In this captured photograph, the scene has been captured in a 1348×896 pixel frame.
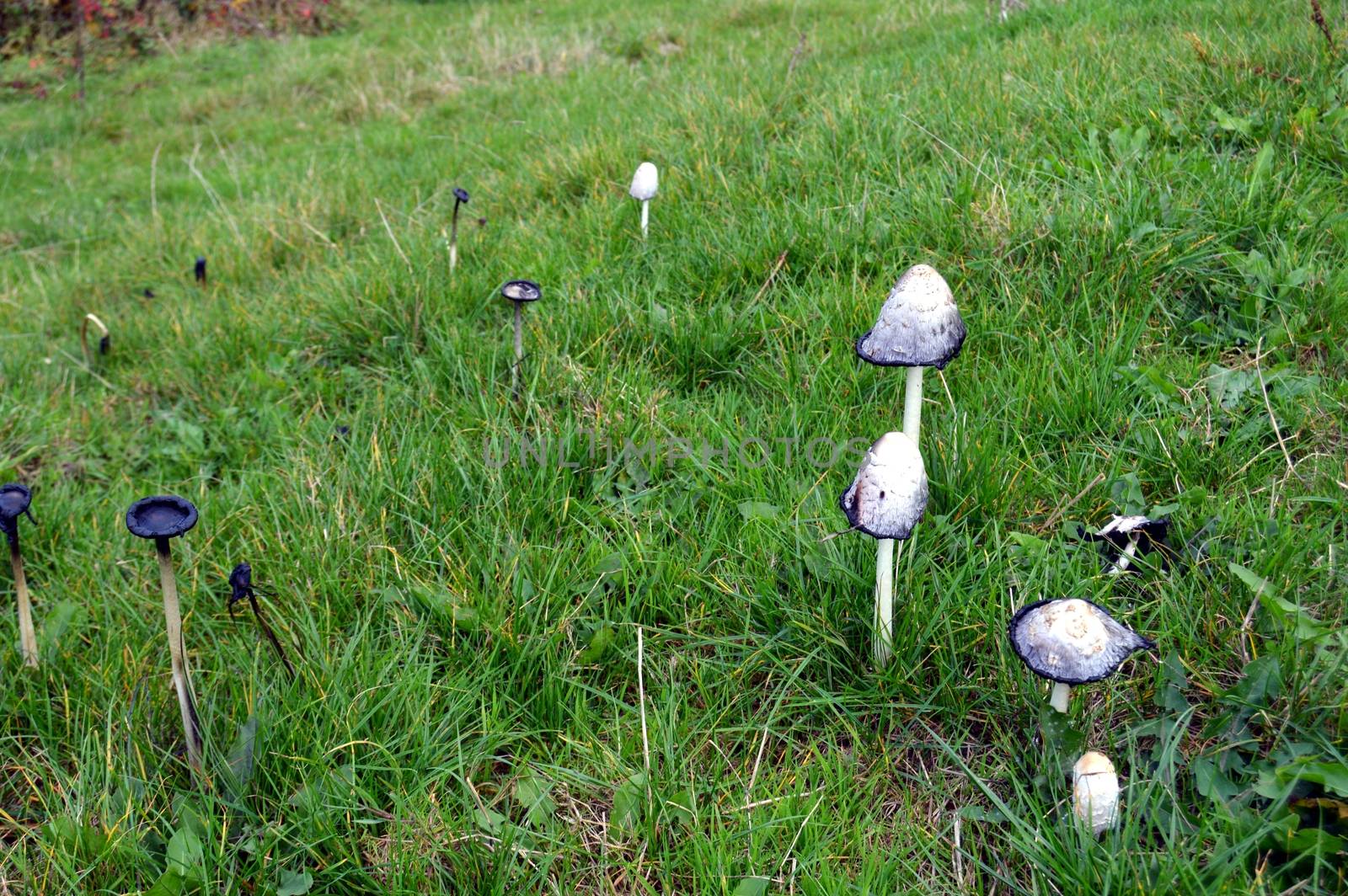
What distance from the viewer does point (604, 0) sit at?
10.5 m

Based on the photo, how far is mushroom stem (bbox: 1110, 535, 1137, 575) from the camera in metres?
2.12

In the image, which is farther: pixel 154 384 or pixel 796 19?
pixel 796 19

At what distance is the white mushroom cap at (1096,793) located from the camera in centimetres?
164

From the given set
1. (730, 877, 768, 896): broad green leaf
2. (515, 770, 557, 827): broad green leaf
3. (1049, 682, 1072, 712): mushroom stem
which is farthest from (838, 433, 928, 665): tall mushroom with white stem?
(515, 770, 557, 827): broad green leaf

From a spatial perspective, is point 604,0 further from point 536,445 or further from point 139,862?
point 139,862

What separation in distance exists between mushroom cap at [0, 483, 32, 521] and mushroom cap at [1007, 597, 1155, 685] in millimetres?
2199

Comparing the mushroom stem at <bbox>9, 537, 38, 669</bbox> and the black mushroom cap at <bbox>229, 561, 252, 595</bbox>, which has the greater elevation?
the black mushroom cap at <bbox>229, 561, 252, 595</bbox>

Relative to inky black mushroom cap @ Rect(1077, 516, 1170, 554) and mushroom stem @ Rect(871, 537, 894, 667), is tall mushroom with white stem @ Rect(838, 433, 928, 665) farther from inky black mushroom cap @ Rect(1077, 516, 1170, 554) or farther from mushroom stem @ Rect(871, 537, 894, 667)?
inky black mushroom cap @ Rect(1077, 516, 1170, 554)

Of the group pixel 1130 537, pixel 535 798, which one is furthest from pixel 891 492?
pixel 535 798

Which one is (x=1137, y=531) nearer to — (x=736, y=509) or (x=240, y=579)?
(x=736, y=509)

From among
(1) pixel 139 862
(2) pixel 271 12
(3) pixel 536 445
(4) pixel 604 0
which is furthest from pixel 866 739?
(2) pixel 271 12

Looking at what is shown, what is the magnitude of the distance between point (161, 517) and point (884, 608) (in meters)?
1.45

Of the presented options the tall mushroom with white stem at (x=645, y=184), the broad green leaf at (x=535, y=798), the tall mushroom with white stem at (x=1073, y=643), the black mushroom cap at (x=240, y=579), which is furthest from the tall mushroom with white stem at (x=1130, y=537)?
the tall mushroom with white stem at (x=645, y=184)

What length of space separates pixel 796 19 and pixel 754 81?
3.03 metres
